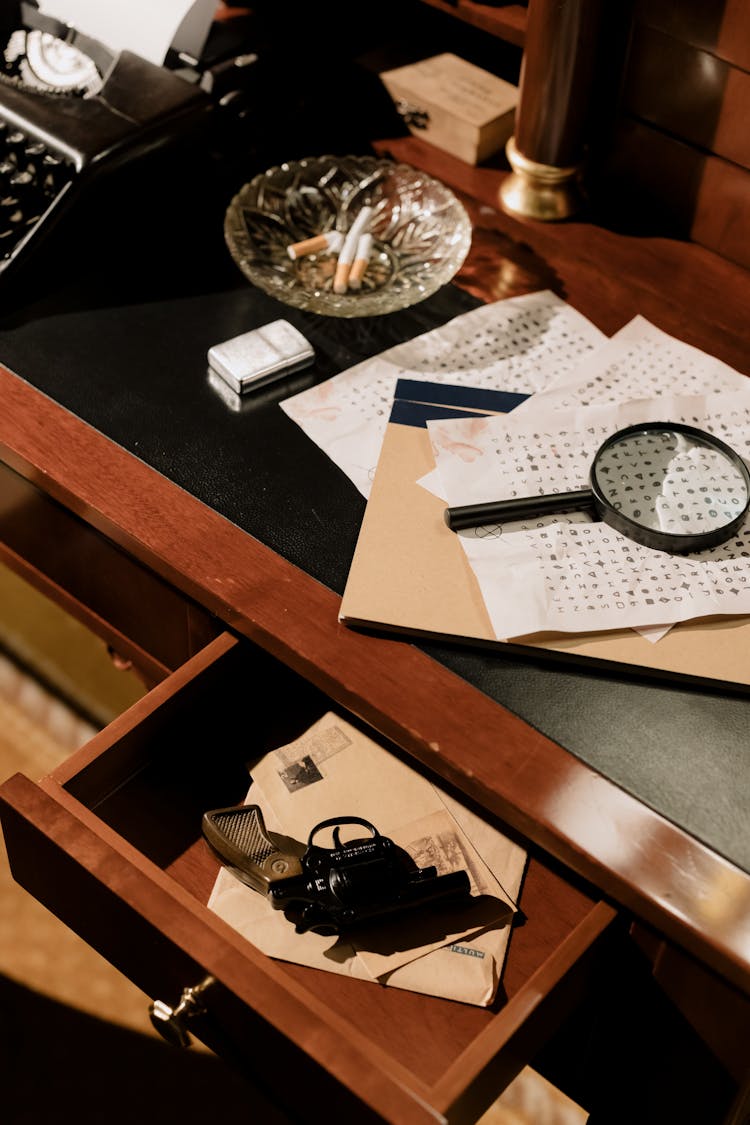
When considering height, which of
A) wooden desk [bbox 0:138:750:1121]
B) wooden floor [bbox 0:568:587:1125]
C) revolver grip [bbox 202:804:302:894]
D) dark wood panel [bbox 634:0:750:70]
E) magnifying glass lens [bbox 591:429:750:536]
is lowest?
wooden floor [bbox 0:568:587:1125]

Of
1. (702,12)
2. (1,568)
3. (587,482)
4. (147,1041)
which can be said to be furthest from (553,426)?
(1,568)

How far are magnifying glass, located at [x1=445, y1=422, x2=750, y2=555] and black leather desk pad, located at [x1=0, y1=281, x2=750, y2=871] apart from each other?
0.13m

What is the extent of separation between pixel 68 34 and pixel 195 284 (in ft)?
1.26

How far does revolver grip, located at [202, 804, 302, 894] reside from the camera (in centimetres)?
101

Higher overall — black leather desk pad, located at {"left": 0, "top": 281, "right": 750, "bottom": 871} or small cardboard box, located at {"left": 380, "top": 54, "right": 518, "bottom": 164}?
small cardboard box, located at {"left": 380, "top": 54, "right": 518, "bottom": 164}

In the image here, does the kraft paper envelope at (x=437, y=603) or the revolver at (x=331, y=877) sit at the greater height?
the kraft paper envelope at (x=437, y=603)

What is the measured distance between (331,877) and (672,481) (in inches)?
18.1

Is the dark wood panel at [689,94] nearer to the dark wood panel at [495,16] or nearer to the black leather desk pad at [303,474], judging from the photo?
the dark wood panel at [495,16]

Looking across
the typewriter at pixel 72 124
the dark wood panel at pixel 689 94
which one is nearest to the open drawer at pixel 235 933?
the typewriter at pixel 72 124

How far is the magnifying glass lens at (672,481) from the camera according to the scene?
105 centimetres

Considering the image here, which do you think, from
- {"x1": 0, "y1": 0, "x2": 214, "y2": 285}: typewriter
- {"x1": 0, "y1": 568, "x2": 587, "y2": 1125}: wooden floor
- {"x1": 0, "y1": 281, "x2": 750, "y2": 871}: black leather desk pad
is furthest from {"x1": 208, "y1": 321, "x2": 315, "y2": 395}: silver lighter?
{"x1": 0, "y1": 568, "x2": 587, "y2": 1125}: wooden floor

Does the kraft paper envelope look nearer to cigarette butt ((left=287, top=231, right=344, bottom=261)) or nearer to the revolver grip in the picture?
the revolver grip

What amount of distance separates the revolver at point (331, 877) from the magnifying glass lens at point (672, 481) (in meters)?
0.36

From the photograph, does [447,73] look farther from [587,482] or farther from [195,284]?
[587,482]
